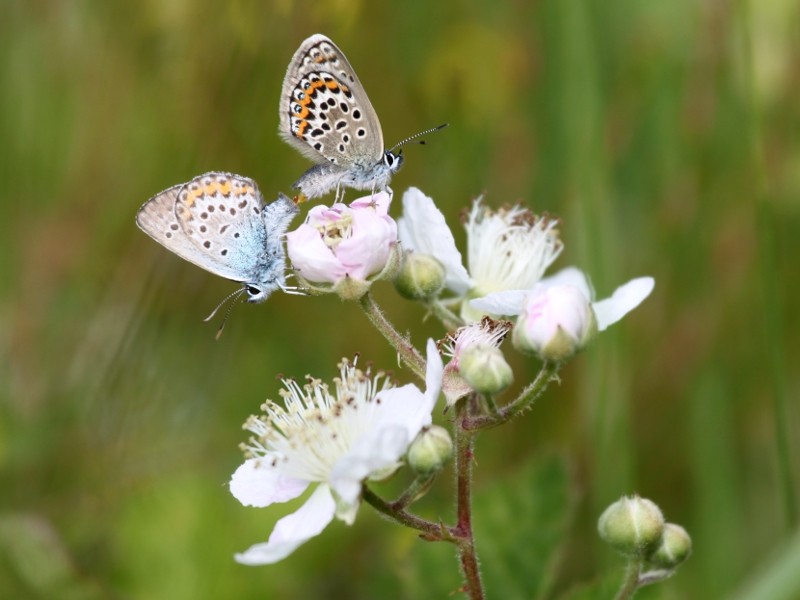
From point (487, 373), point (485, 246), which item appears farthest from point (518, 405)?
point (485, 246)

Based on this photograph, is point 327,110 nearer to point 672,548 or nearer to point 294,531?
point 294,531

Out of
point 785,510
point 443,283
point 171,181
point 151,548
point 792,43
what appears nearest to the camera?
point 443,283

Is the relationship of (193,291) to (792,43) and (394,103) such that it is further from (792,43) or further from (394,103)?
(792,43)

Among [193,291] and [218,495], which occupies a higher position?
[193,291]

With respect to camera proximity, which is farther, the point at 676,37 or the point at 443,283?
the point at 676,37

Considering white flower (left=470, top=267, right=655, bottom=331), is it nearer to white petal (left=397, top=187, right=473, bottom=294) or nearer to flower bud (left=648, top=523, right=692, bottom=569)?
white petal (left=397, top=187, right=473, bottom=294)

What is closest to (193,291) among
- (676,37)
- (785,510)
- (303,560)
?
(303,560)
